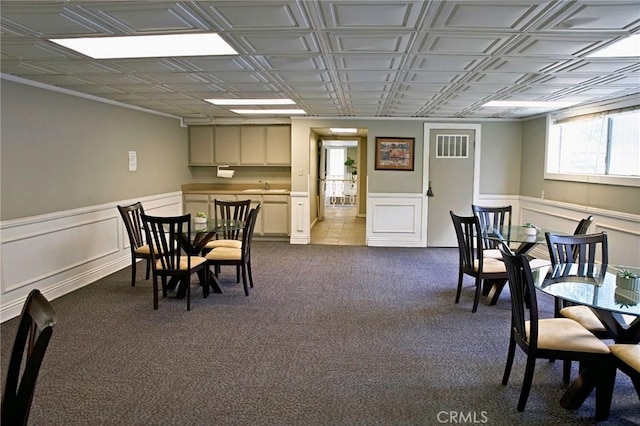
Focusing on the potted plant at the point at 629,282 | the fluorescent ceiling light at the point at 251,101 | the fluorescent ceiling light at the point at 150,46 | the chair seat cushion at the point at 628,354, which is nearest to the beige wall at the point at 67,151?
the fluorescent ceiling light at the point at 251,101

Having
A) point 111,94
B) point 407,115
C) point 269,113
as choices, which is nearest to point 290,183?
point 269,113

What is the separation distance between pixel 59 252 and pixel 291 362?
10.1 ft

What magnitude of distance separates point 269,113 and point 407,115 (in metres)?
2.24

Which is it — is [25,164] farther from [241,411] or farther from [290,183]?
[290,183]

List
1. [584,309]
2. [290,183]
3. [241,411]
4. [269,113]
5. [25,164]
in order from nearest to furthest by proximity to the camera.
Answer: [241,411] → [584,309] → [25,164] → [269,113] → [290,183]

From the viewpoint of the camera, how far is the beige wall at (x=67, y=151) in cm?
407

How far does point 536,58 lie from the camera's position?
3.25m

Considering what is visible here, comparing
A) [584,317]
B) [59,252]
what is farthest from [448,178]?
[59,252]

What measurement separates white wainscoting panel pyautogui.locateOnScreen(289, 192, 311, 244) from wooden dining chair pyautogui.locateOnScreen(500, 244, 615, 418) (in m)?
5.25

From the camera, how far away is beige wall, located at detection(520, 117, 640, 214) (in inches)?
190

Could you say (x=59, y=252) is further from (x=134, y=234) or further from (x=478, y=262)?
(x=478, y=262)

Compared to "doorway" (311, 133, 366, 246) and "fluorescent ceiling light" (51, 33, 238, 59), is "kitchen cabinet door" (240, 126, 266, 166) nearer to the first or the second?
"doorway" (311, 133, 366, 246)

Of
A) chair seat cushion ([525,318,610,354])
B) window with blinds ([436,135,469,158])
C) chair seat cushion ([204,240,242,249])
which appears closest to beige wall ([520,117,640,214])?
window with blinds ([436,135,469,158])

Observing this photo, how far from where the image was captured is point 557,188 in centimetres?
620
